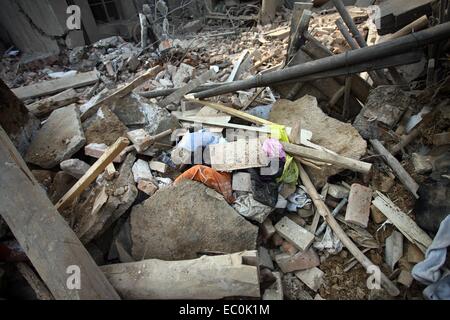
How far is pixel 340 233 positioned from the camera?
3035 mm

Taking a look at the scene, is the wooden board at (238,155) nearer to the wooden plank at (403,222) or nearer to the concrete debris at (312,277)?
the concrete debris at (312,277)

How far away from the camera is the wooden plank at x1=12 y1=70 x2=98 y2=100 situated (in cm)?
609

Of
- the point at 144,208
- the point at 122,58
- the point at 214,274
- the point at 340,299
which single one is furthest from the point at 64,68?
the point at 340,299

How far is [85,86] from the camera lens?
650 centimetres

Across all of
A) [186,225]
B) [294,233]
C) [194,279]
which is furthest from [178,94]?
[194,279]

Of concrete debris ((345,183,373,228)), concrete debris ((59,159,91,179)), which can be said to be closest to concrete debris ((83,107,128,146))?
concrete debris ((59,159,91,179))

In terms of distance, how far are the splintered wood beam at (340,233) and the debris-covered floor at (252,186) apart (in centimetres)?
1

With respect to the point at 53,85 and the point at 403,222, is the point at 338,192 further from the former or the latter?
the point at 53,85

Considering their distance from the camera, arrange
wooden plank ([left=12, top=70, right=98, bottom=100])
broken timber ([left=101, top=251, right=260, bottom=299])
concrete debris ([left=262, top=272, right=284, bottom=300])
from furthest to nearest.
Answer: wooden plank ([left=12, top=70, right=98, bottom=100]) < concrete debris ([left=262, top=272, right=284, bottom=300]) < broken timber ([left=101, top=251, right=260, bottom=299])

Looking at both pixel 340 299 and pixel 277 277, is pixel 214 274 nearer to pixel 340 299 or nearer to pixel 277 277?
pixel 277 277

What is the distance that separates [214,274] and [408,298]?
1854mm

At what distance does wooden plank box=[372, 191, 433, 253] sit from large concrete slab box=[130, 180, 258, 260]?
1.42 metres

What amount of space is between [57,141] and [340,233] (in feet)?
12.3

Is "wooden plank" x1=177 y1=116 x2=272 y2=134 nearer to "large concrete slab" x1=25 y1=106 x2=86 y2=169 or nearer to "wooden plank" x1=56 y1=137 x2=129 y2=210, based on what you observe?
"wooden plank" x1=56 y1=137 x2=129 y2=210
